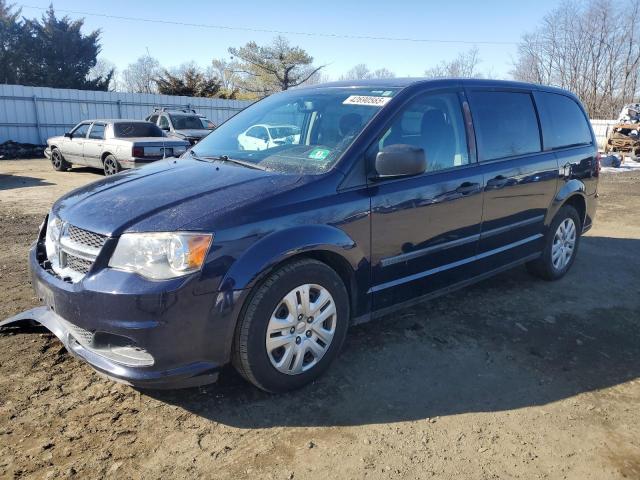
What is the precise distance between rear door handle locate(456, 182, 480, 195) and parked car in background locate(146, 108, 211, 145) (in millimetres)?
12554

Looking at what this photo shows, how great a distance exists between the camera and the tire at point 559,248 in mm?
4973

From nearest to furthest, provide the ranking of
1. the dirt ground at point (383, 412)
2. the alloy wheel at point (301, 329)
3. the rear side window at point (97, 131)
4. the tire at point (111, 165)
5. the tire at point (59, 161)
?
1. the dirt ground at point (383, 412)
2. the alloy wheel at point (301, 329)
3. the tire at point (111, 165)
4. the rear side window at point (97, 131)
5. the tire at point (59, 161)

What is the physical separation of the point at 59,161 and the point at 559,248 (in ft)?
45.9

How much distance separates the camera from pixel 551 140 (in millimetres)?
4836

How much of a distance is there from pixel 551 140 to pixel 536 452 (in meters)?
3.22

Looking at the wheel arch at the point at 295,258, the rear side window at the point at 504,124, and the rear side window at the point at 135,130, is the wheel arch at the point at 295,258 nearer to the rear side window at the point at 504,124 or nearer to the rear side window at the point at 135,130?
the rear side window at the point at 504,124

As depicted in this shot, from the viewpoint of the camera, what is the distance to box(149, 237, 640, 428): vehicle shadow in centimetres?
289

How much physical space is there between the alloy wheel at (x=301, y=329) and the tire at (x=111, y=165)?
10.8 metres

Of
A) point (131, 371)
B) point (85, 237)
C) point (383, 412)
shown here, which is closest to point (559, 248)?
point (383, 412)

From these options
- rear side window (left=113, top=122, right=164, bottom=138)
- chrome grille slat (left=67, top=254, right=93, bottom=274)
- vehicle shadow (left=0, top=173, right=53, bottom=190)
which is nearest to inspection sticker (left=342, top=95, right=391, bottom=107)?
chrome grille slat (left=67, top=254, right=93, bottom=274)

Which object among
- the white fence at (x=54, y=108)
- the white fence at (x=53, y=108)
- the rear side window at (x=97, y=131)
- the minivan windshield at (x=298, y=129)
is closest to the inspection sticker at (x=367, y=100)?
the minivan windshield at (x=298, y=129)

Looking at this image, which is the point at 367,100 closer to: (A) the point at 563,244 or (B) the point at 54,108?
(A) the point at 563,244

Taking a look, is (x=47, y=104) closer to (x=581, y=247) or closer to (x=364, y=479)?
(x=581, y=247)

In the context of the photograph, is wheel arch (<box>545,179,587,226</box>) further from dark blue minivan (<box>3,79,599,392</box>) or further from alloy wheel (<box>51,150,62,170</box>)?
alloy wheel (<box>51,150,62,170</box>)
